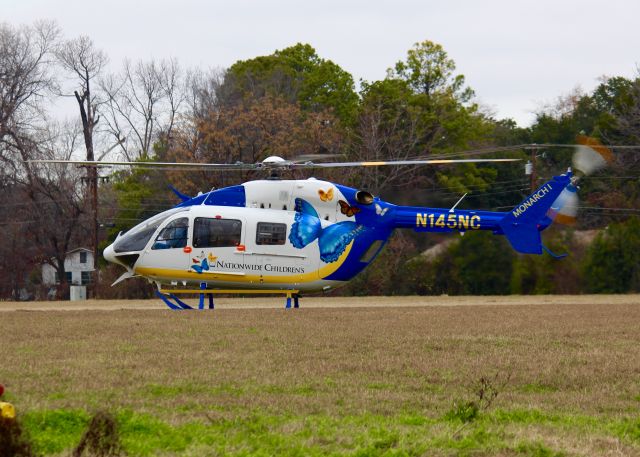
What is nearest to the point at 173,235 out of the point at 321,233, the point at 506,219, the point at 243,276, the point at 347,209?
the point at 243,276

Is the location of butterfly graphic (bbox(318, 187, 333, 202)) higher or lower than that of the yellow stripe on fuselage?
higher

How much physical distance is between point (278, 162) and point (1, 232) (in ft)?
125

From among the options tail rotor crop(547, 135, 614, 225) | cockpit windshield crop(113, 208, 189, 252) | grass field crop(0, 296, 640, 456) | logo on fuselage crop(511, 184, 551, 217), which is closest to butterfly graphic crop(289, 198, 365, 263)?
cockpit windshield crop(113, 208, 189, 252)

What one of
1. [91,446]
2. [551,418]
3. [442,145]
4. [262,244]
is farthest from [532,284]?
[91,446]

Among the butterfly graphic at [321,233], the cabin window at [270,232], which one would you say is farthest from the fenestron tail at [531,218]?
the cabin window at [270,232]

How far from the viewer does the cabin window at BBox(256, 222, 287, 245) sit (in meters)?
26.2

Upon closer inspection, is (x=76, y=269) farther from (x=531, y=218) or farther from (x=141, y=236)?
(x=531, y=218)

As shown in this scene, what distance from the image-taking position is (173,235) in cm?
2603

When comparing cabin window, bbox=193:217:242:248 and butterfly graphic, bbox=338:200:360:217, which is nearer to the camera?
cabin window, bbox=193:217:242:248

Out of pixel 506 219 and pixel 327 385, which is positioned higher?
pixel 506 219

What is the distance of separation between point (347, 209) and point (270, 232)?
1.97 m

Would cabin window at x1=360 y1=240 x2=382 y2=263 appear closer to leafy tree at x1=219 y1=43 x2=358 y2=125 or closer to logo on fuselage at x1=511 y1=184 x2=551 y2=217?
logo on fuselage at x1=511 y1=184 x2=551 y2=217

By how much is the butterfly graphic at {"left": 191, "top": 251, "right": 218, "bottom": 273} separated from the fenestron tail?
7.18 metres

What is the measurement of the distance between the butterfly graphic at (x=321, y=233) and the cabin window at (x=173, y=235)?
98.7 inches
